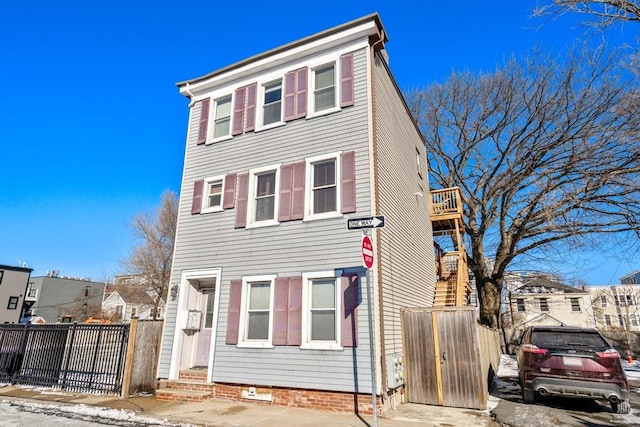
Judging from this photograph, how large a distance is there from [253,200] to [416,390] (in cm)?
618

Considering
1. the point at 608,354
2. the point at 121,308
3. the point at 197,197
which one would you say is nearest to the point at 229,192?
the point at 197,197

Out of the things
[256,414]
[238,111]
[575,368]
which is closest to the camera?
[575,368]

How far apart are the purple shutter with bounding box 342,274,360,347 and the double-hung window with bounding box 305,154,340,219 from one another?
167 centimetres

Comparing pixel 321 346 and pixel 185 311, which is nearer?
pixel 321 346

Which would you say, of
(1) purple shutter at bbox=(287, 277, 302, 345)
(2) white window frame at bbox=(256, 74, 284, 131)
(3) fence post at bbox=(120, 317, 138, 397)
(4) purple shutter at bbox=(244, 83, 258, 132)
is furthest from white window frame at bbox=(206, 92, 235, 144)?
(3) fence post at bbox=(120, 317, 138, 397)

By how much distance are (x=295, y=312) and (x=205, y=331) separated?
10.6 ft

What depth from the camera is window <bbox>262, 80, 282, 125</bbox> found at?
1061cm

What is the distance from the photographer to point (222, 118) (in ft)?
38.0

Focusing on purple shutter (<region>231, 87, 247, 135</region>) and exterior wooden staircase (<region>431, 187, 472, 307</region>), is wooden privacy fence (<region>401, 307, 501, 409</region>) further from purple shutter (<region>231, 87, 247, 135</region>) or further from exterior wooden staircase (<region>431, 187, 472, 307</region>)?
purple shutter (<region>231, 87, 247, 135</region>)

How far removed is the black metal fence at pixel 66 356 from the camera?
9.13 m

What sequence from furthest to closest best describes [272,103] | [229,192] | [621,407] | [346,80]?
[272,103] → [229,192] → [346,80] → [621,407]

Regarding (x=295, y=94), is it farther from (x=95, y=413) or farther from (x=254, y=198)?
(x=95, y=413)

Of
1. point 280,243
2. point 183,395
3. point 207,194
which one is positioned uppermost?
point 207,194

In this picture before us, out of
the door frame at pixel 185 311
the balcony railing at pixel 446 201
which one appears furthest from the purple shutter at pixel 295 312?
the balcony railing at pixel 446 201
